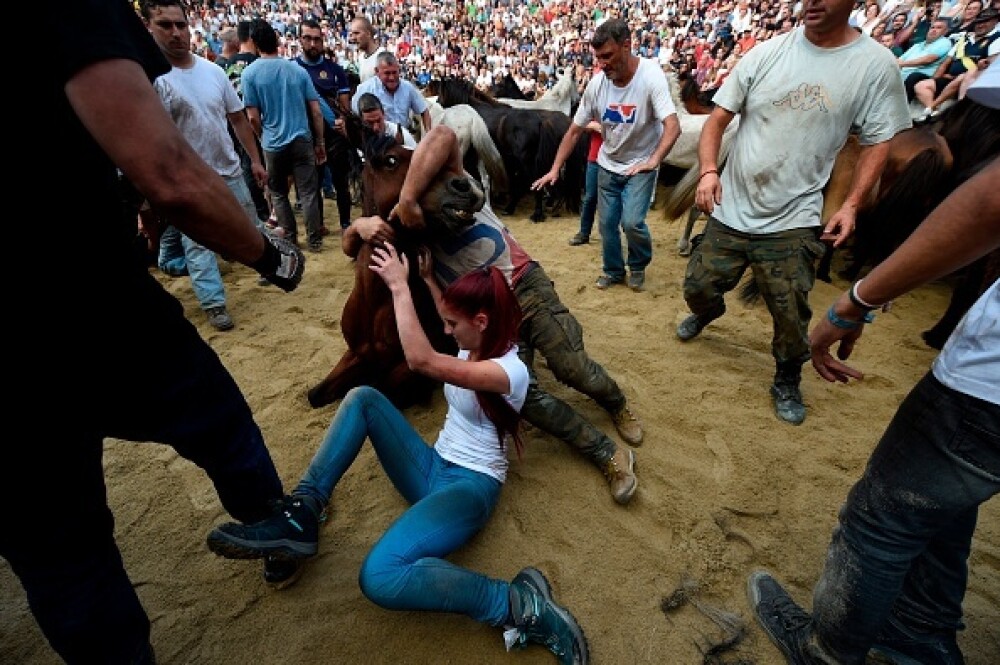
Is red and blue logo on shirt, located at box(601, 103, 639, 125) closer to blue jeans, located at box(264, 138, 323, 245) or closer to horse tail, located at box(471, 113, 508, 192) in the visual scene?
horse tail, located at box(471, 113, 508, 192)

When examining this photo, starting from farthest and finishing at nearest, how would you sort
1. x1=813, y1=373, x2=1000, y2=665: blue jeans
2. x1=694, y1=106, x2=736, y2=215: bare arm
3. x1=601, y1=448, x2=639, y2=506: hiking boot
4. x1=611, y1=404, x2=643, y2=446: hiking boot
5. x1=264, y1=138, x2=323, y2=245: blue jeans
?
x1=264, y1=138, x2=323, y2=245: blue jeans
x1=694, y1=106, x2=736, y2=215: bare arm
x1=611, y1=404, x2=643, y2=446: hiking boot
x1=601, y1=448, x2=639, y2=506: hiking boot
x1=813, y1=373, x2=1000, y2=665: blue jeans

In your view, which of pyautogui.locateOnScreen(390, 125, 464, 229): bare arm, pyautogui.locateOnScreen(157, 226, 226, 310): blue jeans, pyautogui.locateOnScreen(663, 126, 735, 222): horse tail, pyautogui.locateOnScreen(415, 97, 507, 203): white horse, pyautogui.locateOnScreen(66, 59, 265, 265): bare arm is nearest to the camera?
pyautogui.locateOnScreen(66, 59, 265, 265): bare arm

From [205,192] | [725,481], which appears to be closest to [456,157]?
[205,192]

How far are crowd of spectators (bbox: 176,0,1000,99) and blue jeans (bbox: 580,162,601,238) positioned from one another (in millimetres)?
3790

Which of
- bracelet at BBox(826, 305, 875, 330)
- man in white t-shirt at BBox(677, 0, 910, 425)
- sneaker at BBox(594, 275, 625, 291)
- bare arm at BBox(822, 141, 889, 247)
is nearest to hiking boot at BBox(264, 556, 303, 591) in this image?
bracelet at BBox(826, 305, 875, 330)

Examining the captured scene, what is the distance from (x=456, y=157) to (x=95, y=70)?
138cm

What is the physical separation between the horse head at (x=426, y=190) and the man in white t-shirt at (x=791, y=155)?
4.37 feet

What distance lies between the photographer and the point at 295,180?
4.94 meters

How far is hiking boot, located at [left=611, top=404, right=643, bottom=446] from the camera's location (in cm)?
246

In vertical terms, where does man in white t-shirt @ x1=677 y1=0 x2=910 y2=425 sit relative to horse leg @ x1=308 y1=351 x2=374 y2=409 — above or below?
above

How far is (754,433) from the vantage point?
2.57 meters

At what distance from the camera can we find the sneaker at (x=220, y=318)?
3631 mm

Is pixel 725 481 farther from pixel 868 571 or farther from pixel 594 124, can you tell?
pixel 594 124

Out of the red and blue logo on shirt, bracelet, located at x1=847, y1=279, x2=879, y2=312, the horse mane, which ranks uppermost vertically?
bracelet, located at x1=847, y1=279, x2=879, y2=312
